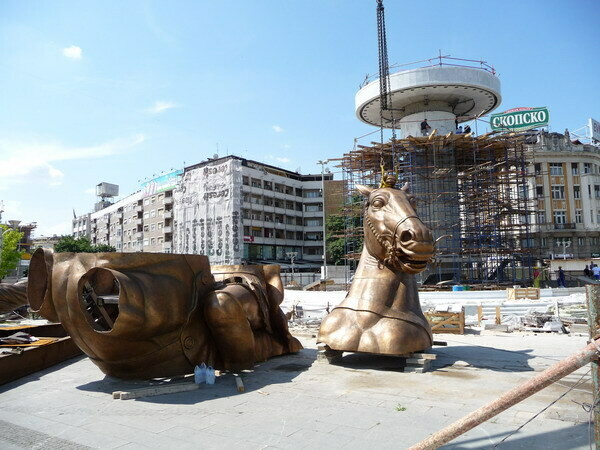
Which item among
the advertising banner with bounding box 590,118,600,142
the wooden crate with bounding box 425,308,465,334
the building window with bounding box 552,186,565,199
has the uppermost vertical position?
the advertising banner with bounding box 590,118,600,142

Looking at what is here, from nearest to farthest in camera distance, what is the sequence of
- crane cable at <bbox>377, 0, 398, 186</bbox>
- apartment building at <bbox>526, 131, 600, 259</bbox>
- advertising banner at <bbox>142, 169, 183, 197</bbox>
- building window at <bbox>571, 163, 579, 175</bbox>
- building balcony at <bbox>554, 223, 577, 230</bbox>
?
crane cable at <bbox>377, 0, 398, 186</bbox> < building balcony at <bbox>554, 223, 577, 230</bbox> < apartment building at <bbox>526, 131, 600, 259</bbox> < building window at <bbox>571, 163, 579, 175</bbox> < advertising banner at <bbox>142, 169, 183, 197</bbox>

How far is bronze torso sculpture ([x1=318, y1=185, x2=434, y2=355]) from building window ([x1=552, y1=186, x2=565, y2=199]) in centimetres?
4844

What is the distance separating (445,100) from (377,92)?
14.6 feet

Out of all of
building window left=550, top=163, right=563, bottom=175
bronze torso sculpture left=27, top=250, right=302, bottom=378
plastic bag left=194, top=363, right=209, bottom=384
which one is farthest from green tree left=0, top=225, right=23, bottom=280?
building window left=550, top=163, right=563, bottom=175

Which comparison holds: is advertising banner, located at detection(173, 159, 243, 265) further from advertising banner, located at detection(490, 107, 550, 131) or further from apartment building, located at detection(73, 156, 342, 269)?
advertising banner, located at detection(490, 107, 550, 131)

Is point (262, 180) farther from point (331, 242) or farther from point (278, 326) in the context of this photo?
point (278, 326)

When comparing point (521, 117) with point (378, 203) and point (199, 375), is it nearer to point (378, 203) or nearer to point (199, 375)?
point (378, 203)

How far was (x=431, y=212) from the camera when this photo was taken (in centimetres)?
2691

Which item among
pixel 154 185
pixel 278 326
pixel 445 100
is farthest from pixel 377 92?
pixel 154 185

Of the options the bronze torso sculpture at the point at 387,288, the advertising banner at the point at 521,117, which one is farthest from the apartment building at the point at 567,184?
the bronze torso sculpture at the point at 387,288

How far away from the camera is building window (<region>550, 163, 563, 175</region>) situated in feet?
161

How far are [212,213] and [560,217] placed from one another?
117 feet

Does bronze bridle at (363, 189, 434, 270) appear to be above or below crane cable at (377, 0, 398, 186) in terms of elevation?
below

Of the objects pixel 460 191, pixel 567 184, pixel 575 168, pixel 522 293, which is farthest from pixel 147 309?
pixel 575 168
